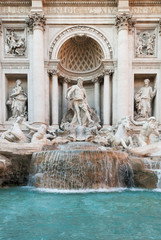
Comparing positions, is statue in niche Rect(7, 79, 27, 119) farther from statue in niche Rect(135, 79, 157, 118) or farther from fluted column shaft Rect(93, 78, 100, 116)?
statue in niche Rect(135, 79, 157, 118)

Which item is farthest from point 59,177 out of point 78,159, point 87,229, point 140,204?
point 87,229

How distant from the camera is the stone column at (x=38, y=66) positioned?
1224cm

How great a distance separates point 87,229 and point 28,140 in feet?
23.2

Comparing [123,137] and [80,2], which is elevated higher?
[80,2]

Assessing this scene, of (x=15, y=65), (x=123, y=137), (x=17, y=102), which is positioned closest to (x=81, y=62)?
(x=15, y=65)

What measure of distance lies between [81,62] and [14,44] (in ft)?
14.3

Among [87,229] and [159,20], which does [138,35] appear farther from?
[87,229]

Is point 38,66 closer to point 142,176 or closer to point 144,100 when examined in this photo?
point 144,100

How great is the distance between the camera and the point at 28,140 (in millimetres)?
10133

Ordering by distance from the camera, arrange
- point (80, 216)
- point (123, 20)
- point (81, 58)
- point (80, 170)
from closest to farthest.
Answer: point (80, 216) < point (80, 170) < point (123, 20) < point (81, 58)

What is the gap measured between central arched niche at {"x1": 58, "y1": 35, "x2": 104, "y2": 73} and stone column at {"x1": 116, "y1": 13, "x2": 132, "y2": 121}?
1.47m

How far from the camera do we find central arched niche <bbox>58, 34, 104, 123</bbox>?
44.4 ft

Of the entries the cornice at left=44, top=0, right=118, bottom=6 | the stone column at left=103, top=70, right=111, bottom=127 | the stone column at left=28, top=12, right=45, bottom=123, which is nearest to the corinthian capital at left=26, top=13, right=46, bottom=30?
the stone column at left=28, top=12, right=45, bottom=123

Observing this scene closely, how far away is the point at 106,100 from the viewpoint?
13000 mm
